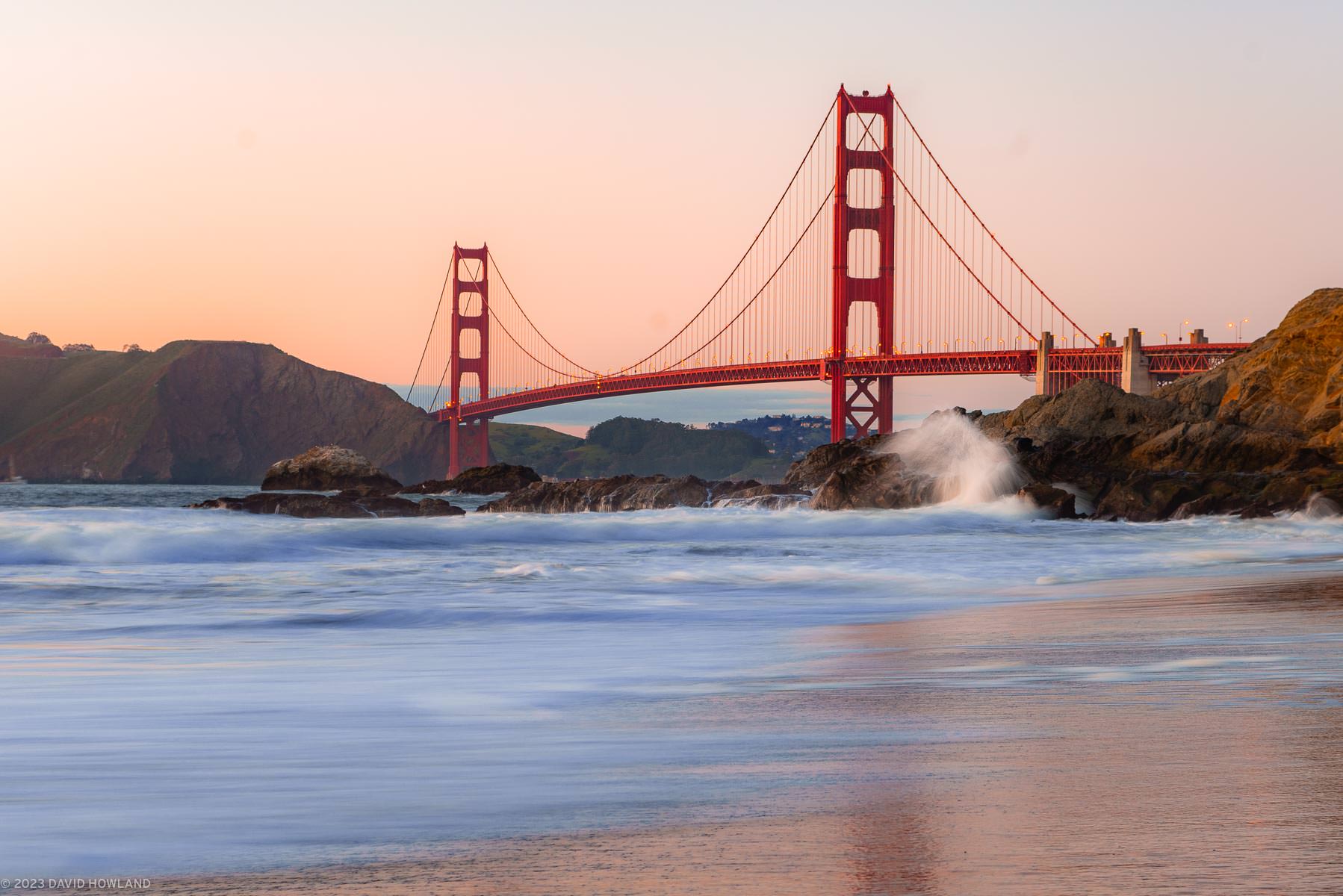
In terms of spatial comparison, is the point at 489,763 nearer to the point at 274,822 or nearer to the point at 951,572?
the point at 274,822

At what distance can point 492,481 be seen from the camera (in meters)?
65.6

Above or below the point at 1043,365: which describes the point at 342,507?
below

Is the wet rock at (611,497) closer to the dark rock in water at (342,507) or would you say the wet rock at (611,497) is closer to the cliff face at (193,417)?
the dark rock in water at (342,507)

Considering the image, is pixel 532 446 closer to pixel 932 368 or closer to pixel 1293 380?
pixel 932 368

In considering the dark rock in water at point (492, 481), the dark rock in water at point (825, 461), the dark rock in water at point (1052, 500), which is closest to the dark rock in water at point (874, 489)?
the dark rock in water at point (1052, 500)

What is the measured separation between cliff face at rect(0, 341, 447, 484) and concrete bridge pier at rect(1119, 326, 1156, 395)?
245ft

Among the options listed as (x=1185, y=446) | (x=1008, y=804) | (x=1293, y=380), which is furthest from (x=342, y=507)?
(x=1008, y=804)

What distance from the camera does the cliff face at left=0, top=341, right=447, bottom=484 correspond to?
12269cm

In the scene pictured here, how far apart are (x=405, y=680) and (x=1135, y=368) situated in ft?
147

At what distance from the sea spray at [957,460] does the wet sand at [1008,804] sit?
24.9 m

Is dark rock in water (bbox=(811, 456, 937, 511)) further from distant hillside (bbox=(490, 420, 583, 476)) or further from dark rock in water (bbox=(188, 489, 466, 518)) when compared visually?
distant hillside (bbox=(490, 420, 583, 476))

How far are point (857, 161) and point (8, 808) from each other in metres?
60.4

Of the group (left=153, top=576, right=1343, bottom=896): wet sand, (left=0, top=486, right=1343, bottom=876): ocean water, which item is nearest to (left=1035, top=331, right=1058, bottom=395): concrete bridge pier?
(left=0, top=486, right=1343, bottom=876): ocean water

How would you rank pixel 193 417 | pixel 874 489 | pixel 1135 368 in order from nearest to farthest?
pixel 874 489 < pixel 1135 368 < pixel 193 417
